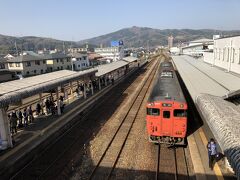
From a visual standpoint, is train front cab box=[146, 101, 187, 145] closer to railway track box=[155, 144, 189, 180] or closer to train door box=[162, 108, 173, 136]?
train door box=[162, 108, 173, 136]

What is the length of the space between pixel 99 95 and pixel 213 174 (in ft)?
72.7

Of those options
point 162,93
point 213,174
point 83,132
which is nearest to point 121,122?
point 83,132

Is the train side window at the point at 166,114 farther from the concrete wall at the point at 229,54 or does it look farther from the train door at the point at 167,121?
the concrete wall at the point at 229,54

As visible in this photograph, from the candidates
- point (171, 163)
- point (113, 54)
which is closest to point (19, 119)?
point (171, 163)

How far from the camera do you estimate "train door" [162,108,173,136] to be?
14719mm

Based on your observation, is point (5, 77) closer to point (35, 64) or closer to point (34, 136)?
point (35, 64)

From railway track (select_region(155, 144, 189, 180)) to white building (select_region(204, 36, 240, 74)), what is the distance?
10.2 m

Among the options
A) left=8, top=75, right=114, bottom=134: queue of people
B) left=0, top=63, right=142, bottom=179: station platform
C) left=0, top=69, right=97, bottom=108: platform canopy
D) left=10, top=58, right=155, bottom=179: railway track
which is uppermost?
left=0, top=69, right=97, bottom=108: platform canopy

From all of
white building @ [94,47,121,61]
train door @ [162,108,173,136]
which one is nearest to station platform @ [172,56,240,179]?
train door @ [162,108,173,136]

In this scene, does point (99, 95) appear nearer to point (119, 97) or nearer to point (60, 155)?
point (119, 97)

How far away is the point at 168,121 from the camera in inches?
583

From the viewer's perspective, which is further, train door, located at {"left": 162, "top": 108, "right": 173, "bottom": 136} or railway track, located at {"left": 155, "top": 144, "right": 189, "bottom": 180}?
train door, located at {"left": 162, "top": 108, "right": 173, "bottom": 136}

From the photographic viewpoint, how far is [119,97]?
31.3 meters

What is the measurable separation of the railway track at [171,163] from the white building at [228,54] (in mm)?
10172
